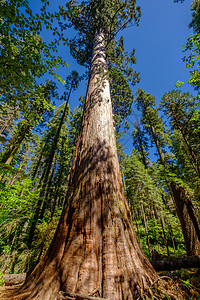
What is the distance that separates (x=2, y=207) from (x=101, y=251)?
4558 mm

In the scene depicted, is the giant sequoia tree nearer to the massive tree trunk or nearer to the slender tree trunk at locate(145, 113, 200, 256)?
the massive tree trunk

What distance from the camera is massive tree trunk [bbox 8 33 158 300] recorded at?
35.3 inches

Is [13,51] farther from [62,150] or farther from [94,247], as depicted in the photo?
[62,150]

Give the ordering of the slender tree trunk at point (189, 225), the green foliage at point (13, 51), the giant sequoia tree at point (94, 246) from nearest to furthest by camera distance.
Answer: the giant sequoia tree at point (94, 246), the green foliage at point (13, 51), the slender tree trunk at point (189, 225)

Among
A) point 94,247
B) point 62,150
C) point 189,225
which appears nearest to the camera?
point 94,247

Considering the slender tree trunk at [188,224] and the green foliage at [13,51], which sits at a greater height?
the green foliage at [13,51]

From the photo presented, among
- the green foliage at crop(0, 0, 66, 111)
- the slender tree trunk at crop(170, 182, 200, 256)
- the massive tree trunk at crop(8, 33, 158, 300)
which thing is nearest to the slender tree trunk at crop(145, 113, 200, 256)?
the slender tree trunk at crop(170, 182, 200, 256)

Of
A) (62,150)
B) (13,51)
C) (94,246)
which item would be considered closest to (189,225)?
(94,246)

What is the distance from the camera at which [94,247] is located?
1065 mm

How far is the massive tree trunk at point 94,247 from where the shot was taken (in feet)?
2.94

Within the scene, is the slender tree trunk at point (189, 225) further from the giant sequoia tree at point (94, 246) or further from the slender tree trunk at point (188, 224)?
the giant sequoia tree at point (94, 246)

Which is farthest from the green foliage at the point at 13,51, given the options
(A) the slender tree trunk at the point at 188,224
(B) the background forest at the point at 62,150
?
(A) the slender tree trunk at the point at 188,224

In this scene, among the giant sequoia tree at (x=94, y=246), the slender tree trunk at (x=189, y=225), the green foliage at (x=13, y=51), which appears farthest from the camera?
the slender tree trunk at (x=189, y=225)

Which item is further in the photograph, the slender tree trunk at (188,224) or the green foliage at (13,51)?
the slender tree trunk at (188,224)
